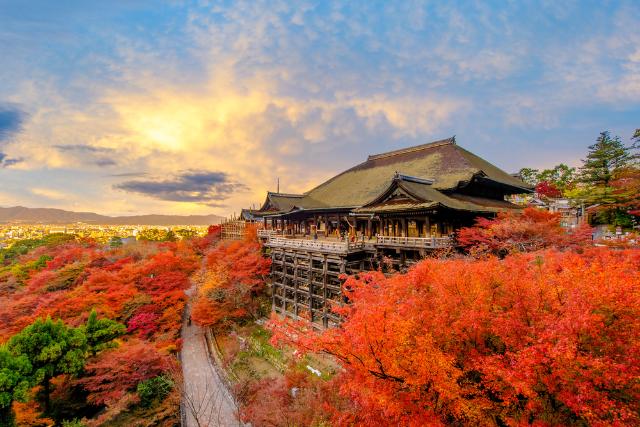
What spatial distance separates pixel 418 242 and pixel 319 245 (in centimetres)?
724

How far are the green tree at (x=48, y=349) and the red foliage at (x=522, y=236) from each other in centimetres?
2275

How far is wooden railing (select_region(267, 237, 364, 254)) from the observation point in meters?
21.2

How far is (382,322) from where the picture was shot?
32.6 ft

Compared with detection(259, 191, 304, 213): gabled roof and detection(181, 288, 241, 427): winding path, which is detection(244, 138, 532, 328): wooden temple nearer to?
detection(259, 191, 304, 213): gabled roof

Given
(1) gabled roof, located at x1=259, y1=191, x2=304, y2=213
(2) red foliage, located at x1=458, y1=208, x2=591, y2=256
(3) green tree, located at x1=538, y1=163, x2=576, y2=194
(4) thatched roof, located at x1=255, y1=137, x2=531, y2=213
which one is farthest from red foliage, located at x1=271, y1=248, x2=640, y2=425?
(3) green tree, located at x1=538, y1=163, x2=576, y2=194

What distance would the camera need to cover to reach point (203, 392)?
17.6 meters

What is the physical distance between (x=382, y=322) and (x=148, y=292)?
22816mm

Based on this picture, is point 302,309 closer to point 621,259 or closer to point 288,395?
point 288,395

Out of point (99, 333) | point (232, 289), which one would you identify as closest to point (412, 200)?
point (232, 289)

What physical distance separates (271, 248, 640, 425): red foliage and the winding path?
7.91 metres

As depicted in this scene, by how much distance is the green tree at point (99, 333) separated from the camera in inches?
699

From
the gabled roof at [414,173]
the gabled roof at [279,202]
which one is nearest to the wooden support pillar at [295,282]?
the gabled roof at [414,173]

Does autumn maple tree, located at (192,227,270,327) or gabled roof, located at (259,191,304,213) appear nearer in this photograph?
autumn maple tree, located at (192,227,270,327)

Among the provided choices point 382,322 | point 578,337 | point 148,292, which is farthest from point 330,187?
point 578,337
